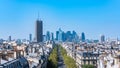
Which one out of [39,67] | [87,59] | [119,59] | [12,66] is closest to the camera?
[12,66]

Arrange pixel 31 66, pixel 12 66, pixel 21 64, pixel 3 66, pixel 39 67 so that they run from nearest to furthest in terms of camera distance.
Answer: pixel 3 66 < pixel 12 66 < pixel 21 64 < pixel 31 66 < pixel 39 67

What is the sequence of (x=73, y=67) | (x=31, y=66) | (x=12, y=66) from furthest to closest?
(x=73, y=67) → (x=31, y=66) → (x=12, y=66)

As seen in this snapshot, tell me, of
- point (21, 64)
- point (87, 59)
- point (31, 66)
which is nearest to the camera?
point (21, 64)

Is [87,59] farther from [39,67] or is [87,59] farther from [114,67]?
[114,67]

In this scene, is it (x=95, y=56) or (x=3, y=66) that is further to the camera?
(x=95, y=56)

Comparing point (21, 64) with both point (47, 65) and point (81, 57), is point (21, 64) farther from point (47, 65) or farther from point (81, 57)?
point (81, 57)

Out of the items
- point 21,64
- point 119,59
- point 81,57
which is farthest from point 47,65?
point 119,59

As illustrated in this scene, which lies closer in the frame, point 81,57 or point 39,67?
point 39,67

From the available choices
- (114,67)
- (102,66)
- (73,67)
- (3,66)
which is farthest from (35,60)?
(3,66)
